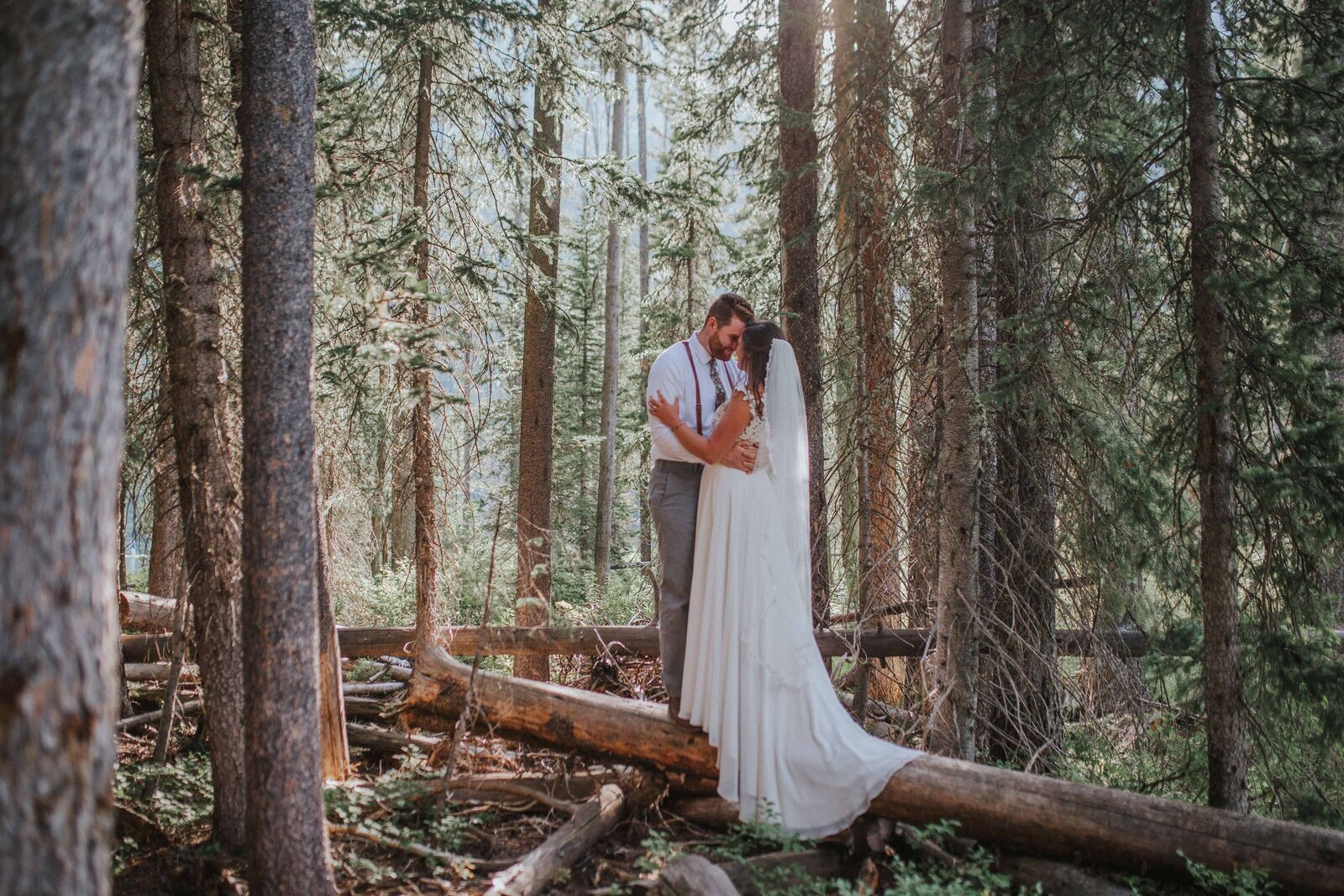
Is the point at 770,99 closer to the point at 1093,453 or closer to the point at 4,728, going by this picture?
the point at 1093,453

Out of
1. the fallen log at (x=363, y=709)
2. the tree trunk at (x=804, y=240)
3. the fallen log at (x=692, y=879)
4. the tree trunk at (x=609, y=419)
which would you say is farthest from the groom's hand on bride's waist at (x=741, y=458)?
the tree trunk at (x=609, y=419)

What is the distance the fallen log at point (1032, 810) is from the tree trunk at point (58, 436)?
3.62 meters

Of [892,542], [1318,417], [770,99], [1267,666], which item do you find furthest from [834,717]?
[770,99]

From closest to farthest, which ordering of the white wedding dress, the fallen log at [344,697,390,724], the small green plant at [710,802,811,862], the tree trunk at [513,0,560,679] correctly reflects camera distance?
1. the small green plant at [710,802,811,862]
2. the white wedding dress
3. the fallen log at [344,697,390,724]
4. the tree trunk at [513,0,560,679]

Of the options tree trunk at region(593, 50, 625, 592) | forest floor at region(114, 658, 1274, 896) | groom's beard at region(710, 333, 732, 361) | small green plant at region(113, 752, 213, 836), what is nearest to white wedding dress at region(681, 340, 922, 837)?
forest floor at region(114, 658, 1274, 896)

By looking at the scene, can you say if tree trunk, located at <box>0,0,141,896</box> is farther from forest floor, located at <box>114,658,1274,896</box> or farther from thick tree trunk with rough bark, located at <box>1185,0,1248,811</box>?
thick tree trunk with rough bark, located at <box>1185,0,1248,811</box>

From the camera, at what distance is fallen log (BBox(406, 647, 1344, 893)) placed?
13.0ft

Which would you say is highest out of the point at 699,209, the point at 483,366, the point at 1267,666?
the point at 699,209

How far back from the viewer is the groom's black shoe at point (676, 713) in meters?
5.22

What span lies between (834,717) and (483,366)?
14.1 ft

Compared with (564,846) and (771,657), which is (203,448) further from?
(771,657)

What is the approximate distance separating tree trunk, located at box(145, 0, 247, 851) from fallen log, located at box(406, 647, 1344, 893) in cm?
162

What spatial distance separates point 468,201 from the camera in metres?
8.16

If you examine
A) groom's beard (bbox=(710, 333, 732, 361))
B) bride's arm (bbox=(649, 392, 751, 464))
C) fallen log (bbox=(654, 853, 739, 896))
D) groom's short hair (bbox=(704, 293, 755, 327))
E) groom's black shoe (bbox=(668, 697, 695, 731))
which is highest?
groom's short hair (bbox=(704, 293, 755, 327))
